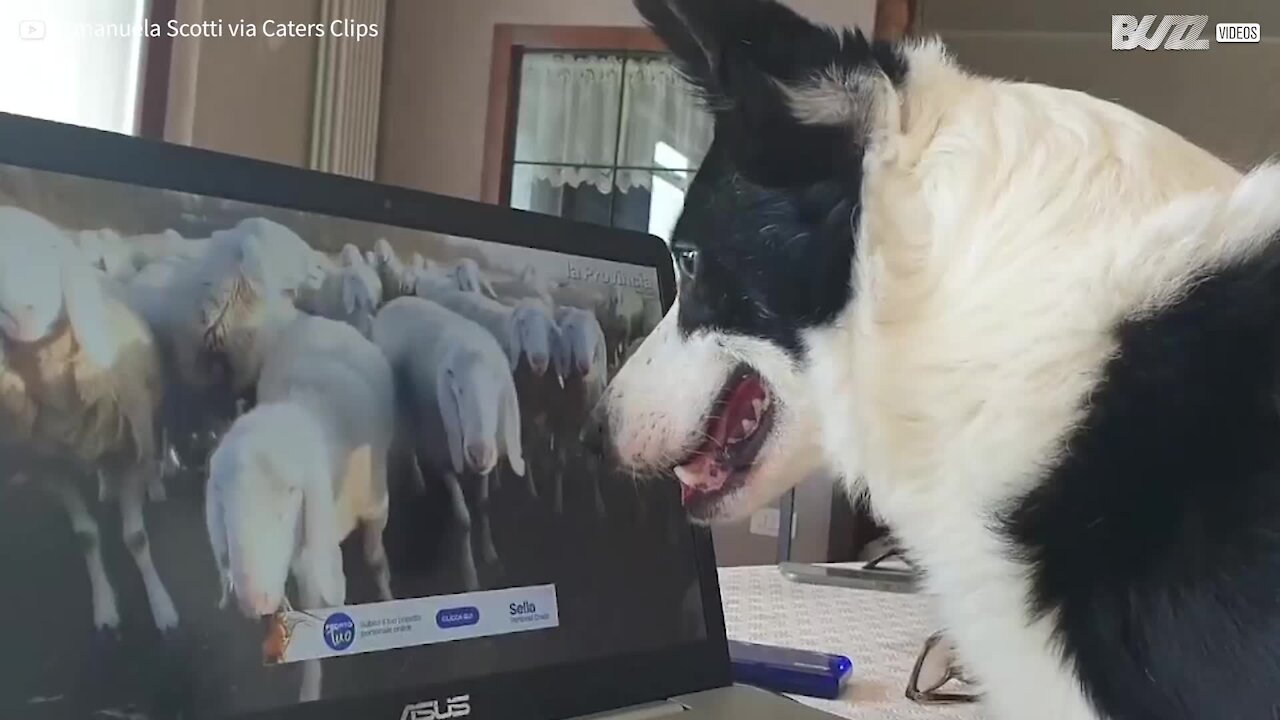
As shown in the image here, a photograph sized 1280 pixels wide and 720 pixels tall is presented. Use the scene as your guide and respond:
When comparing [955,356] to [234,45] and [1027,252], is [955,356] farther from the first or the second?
[234,45]

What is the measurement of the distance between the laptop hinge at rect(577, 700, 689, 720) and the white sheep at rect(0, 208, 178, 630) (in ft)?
0.91

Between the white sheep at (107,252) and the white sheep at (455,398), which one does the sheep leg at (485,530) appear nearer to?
the white sheep at (455,398)

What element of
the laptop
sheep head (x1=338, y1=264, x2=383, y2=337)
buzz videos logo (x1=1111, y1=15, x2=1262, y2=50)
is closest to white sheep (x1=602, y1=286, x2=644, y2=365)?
the laptop

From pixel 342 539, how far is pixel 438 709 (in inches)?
4.3

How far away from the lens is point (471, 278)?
723 millimetres

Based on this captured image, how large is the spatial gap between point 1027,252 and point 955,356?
2.8 inches

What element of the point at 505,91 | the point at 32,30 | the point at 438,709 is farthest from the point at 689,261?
the point at 505,91

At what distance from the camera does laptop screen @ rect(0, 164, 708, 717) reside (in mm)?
517

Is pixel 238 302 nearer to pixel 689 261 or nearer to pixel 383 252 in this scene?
pixel 383 252

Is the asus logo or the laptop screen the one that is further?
the asus logo

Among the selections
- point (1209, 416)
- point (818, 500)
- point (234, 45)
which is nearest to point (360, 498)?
point (1209, 416)

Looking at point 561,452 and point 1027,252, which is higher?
point 1027,252

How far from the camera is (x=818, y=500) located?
10.6 feet

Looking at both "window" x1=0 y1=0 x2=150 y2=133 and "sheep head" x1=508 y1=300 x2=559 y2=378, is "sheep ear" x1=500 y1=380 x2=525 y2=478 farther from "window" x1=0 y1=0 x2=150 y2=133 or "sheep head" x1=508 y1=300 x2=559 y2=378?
"window" x1=0 y1=0 x2=150 y2=133
